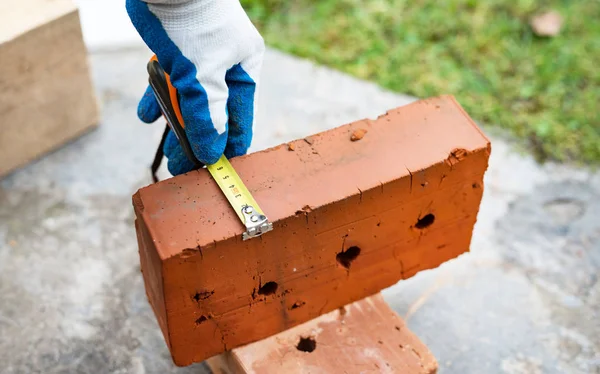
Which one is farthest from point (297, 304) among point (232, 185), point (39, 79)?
point (39, 79)

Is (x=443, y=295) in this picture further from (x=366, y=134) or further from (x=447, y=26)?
(x=447, y=26)

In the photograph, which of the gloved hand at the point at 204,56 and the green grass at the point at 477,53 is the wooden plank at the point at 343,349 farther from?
the green grass at the point at 477,53

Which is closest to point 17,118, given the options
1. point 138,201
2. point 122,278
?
point 122,278

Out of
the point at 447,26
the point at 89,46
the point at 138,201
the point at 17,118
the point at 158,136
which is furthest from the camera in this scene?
the point at 447,26

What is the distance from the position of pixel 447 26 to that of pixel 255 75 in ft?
7.45

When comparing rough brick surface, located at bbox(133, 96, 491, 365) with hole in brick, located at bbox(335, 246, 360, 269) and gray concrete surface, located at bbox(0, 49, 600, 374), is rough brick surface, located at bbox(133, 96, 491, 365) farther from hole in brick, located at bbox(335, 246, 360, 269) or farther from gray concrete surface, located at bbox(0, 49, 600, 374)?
gray concrete surface, located at bbox(0, 49, 600, 374)

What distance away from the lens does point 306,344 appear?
224 centimetres

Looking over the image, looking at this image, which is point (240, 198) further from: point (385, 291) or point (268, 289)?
point (385, 291)

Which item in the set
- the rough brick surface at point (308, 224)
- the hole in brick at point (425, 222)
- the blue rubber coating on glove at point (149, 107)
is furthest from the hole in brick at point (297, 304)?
the blue rubber coating on glove at point (149, 107)

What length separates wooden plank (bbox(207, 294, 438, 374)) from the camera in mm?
2156

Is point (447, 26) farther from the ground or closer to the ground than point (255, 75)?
closer to the ground

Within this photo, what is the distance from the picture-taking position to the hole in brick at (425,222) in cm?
220

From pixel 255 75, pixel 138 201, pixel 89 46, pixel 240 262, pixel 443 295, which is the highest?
pixel 255 75

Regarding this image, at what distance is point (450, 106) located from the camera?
Answer: 218cm
